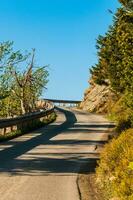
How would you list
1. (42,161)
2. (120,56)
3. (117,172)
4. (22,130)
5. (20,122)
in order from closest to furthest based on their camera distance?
1. (117,172)
2. (42,161)
3. (22,130)
4. (20,122)
5. (120,56)

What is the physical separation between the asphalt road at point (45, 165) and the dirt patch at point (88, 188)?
16 cm

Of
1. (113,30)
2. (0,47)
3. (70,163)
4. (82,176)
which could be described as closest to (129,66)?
(70,163)

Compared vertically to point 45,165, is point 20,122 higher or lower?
higher

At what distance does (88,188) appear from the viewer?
12672 millimetres

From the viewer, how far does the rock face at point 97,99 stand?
73.4 meters

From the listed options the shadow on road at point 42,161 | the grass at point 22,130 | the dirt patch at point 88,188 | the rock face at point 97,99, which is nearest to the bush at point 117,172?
the dirt patch at point 88,188

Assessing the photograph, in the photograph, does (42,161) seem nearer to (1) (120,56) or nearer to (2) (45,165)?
(2) (45,165)

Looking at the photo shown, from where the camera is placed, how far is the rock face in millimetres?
73438

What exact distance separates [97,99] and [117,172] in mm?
66127

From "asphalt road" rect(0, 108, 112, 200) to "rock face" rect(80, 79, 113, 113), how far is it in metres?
47.2

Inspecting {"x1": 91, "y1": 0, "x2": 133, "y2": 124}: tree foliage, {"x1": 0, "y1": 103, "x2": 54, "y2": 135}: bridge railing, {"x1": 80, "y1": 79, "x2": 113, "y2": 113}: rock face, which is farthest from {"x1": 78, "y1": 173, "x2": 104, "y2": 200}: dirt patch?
{"x1": 80, "y1": 79, "x2": 113, "y2": 113}: rock face

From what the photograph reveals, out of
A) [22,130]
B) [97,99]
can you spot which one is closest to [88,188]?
[22,130]

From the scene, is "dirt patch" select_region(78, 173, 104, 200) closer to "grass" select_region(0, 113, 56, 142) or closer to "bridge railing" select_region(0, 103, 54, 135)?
"grass" select_region(0, 113, 56, 142)

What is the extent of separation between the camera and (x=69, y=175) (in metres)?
14.5
